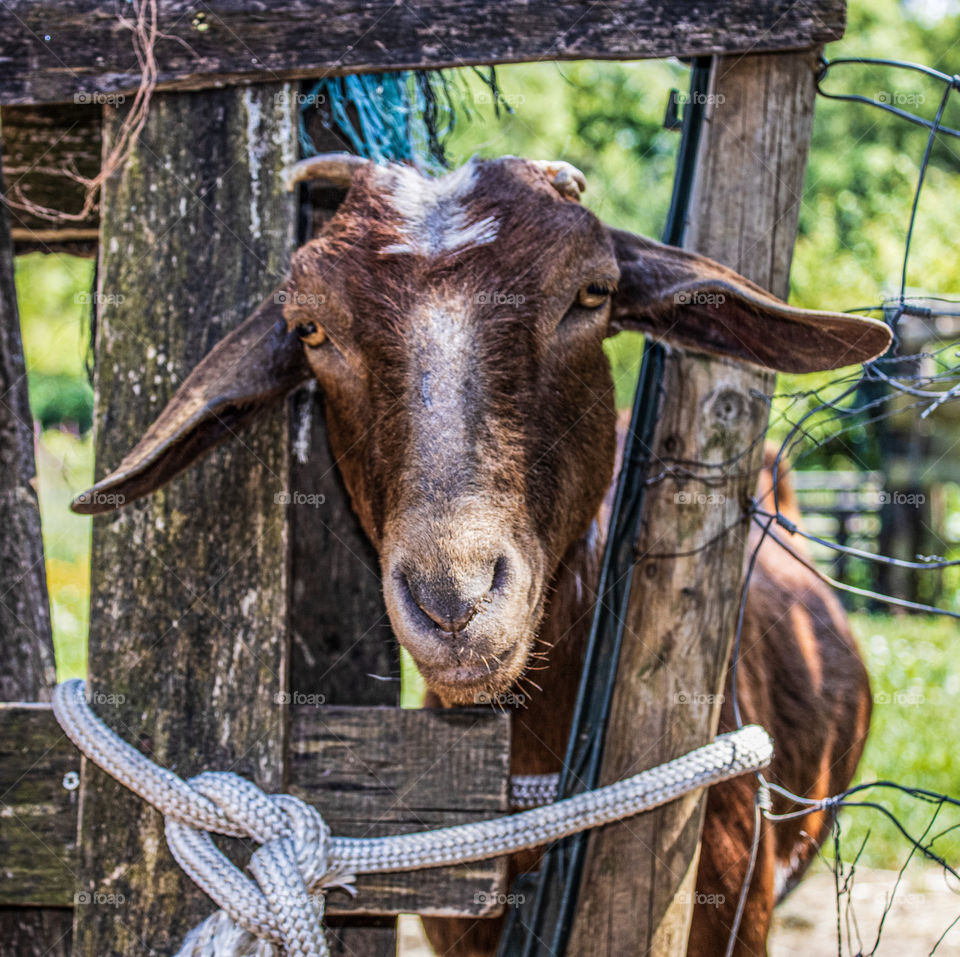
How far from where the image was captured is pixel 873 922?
→ 5.23 meters

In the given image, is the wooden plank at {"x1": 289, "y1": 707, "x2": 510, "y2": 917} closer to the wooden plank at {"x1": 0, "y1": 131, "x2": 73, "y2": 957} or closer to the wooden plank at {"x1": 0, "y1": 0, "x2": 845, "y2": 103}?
the wooden plank at {"x1": 0, "y1": 131, "x2": 73, "y2": 957}

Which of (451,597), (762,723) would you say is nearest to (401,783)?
(451,597)

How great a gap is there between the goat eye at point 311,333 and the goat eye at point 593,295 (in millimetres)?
673

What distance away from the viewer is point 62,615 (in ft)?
34.7

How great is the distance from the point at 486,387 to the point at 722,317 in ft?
2.28

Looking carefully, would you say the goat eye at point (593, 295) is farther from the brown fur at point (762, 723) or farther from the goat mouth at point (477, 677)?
the goat mouth at point (477, 677)

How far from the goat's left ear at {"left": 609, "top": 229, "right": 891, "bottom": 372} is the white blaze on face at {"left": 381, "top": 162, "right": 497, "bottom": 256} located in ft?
1.41

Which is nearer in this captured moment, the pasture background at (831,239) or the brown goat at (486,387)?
the brown goat at (486,387)

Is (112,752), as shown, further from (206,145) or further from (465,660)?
(206,145)

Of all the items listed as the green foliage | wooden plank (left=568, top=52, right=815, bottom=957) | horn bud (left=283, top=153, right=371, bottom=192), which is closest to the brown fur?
wooden plank (left=568, top=52, right=815, bottom=957)

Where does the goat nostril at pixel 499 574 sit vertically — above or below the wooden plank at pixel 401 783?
above

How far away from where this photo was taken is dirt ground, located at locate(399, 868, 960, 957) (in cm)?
500

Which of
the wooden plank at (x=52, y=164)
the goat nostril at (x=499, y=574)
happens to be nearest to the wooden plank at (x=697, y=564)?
the goat nostril at (x=499, y=574)

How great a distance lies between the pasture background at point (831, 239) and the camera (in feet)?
23.1
